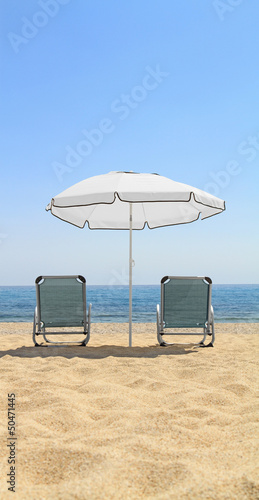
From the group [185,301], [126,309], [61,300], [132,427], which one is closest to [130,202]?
[185,301]

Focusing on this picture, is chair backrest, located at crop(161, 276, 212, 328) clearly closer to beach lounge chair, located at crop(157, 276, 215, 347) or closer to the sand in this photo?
beach lounge chair, located at crop(157, 276, 215, 347)

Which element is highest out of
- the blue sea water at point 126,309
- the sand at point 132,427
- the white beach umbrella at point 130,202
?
the white beach umbrella at point 130,202

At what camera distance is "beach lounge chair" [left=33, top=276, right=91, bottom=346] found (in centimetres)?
561

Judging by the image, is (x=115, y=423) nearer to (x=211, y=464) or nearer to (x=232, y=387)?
(x=211, y=464)

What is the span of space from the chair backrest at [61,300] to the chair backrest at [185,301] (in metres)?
1.14

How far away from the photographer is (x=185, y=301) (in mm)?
5605

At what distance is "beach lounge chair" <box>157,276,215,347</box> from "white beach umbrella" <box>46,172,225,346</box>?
49 cm

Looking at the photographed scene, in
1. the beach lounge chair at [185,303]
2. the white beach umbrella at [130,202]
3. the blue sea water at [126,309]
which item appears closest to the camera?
the white beach umbrella at [130,202]

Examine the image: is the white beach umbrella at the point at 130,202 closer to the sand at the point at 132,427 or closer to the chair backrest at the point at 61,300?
the chair backrest at the point at 61,300

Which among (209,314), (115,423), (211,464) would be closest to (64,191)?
(209,314)

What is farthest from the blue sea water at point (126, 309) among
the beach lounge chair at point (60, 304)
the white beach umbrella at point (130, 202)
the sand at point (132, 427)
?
the sand at point (132, 427)

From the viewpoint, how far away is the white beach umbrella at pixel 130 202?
4.77 meters

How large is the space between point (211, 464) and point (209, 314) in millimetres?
3724

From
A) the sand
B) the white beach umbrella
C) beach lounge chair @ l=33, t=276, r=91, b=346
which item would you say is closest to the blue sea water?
the white beach umbrella
